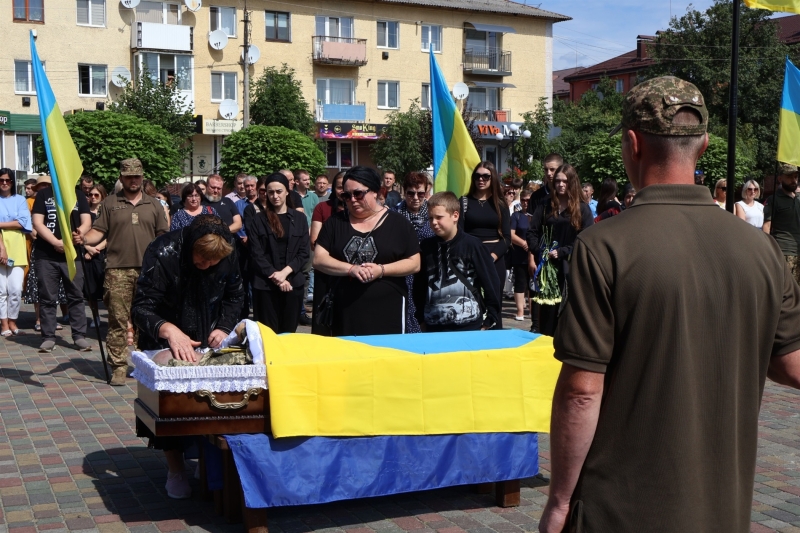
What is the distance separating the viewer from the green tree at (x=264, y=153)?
38.0 metres

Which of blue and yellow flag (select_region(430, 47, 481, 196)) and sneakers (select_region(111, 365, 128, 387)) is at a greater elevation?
blue and yellow flag (select_region(430, 47, 481, 196))

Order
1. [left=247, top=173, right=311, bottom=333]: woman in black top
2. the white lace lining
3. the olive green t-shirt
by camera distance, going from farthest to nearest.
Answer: [left=247, top=173, right=311, bottom=333]: woman in black top → the white lace lining → the olive green t-shirt

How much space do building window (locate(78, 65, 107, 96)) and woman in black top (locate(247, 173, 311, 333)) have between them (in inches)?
1635

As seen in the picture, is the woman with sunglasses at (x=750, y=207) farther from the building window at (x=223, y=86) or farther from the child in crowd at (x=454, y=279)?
the building window at (x=223, y=86)

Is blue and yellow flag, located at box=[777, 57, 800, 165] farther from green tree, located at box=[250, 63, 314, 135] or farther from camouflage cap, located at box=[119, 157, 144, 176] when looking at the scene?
green tree, located at box=[250, 63, 314, 135]

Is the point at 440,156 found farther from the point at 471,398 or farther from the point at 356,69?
the point at 356,69

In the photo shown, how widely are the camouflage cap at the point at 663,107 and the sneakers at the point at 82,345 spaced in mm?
9810

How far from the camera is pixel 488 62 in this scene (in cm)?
5875

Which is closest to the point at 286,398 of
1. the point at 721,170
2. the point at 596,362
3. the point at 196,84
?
the point at 596,362

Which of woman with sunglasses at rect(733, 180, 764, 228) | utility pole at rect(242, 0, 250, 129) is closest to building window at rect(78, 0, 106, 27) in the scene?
utility pole at rect(242, 0, 250, 129)

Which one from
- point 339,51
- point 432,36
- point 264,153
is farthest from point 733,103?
point 432,36

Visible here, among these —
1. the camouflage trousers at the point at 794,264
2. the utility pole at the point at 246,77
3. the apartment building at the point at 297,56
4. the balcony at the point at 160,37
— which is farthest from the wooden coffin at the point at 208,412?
the balcony at the point at 160,37

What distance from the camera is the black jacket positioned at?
8.95 m

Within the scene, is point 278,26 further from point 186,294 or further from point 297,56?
point 186,294
